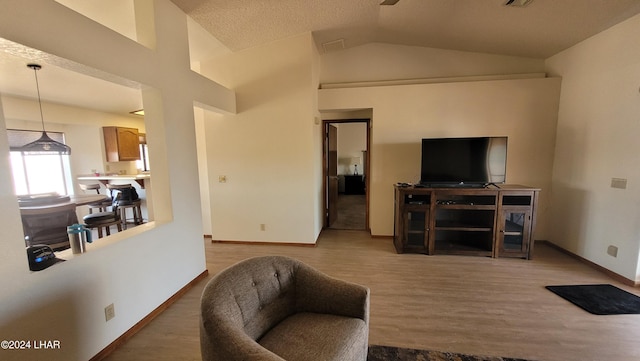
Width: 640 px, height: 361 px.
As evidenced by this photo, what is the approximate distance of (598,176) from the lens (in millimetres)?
3051

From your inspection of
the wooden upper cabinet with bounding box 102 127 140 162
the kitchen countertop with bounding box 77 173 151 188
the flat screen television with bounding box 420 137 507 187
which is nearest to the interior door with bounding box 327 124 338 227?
the flat screen television with bounding box 420 137 507 187

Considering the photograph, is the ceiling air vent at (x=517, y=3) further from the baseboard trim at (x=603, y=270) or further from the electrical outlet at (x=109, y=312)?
the electrical outlet at (x=109, y=312)

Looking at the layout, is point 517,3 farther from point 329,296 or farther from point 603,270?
point 329,296

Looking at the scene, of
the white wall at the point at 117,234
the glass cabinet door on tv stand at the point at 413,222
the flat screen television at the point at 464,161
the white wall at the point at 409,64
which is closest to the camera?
the white wall at the point at 117,234

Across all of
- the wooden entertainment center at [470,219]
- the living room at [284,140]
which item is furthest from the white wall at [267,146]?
the wooden entertainment center at [470,219]

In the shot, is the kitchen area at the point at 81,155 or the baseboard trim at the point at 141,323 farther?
the kitchen area at the point at 81,155

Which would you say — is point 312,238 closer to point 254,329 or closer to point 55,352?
point 254,329

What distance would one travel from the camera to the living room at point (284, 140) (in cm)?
162

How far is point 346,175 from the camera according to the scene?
8961mm

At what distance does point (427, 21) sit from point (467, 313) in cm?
356

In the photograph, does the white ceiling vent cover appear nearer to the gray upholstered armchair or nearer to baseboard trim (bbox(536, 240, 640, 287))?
the gray upholstered armchair

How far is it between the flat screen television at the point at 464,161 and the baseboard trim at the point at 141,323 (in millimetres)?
3391

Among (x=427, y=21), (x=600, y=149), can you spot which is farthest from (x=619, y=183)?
(x=427, y=21)

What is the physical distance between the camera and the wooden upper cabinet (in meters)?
5.24
